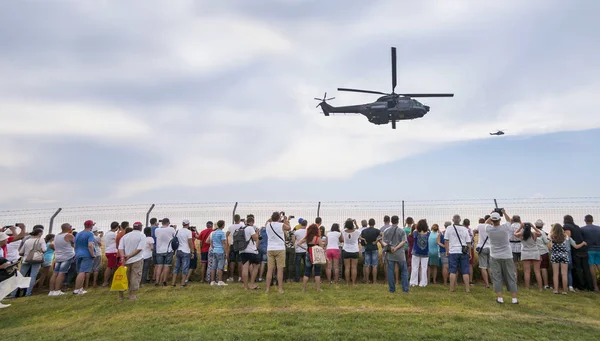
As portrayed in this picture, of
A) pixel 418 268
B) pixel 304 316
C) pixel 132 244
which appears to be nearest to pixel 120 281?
pixel 132 244

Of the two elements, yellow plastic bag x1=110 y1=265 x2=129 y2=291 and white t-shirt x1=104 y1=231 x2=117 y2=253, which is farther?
white t-shirt x1=104 y1=231 x2=117 y2=253

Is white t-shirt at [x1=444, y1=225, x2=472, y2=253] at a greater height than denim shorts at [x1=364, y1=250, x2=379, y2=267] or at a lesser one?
greater

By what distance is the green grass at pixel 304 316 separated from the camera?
6055mm

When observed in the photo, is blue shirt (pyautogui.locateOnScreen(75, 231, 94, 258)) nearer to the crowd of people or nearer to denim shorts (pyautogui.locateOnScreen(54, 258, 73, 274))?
the crowd of people

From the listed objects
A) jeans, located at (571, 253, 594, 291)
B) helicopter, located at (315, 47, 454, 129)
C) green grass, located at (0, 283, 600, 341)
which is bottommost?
green grass, located at (0, 283, 600, 341)

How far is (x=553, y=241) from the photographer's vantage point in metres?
9.54

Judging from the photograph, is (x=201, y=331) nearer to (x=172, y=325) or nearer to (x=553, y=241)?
(x=172, y=325)

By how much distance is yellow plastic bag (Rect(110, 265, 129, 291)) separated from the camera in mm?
8188

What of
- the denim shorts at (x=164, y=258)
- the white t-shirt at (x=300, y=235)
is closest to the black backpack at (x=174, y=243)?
the denim shorts at (x=164, y=258)

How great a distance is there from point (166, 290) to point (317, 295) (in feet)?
12.9

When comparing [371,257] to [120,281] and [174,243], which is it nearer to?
[174,243]

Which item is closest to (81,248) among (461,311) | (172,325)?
(172,325)

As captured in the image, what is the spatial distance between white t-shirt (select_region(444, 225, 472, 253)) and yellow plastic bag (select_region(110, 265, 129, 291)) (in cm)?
760

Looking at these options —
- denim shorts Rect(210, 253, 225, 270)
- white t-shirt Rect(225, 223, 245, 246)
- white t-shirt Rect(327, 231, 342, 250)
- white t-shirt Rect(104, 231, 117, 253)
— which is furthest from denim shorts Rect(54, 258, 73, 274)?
white t-shirt Rect(327, 231, 342, 250)
